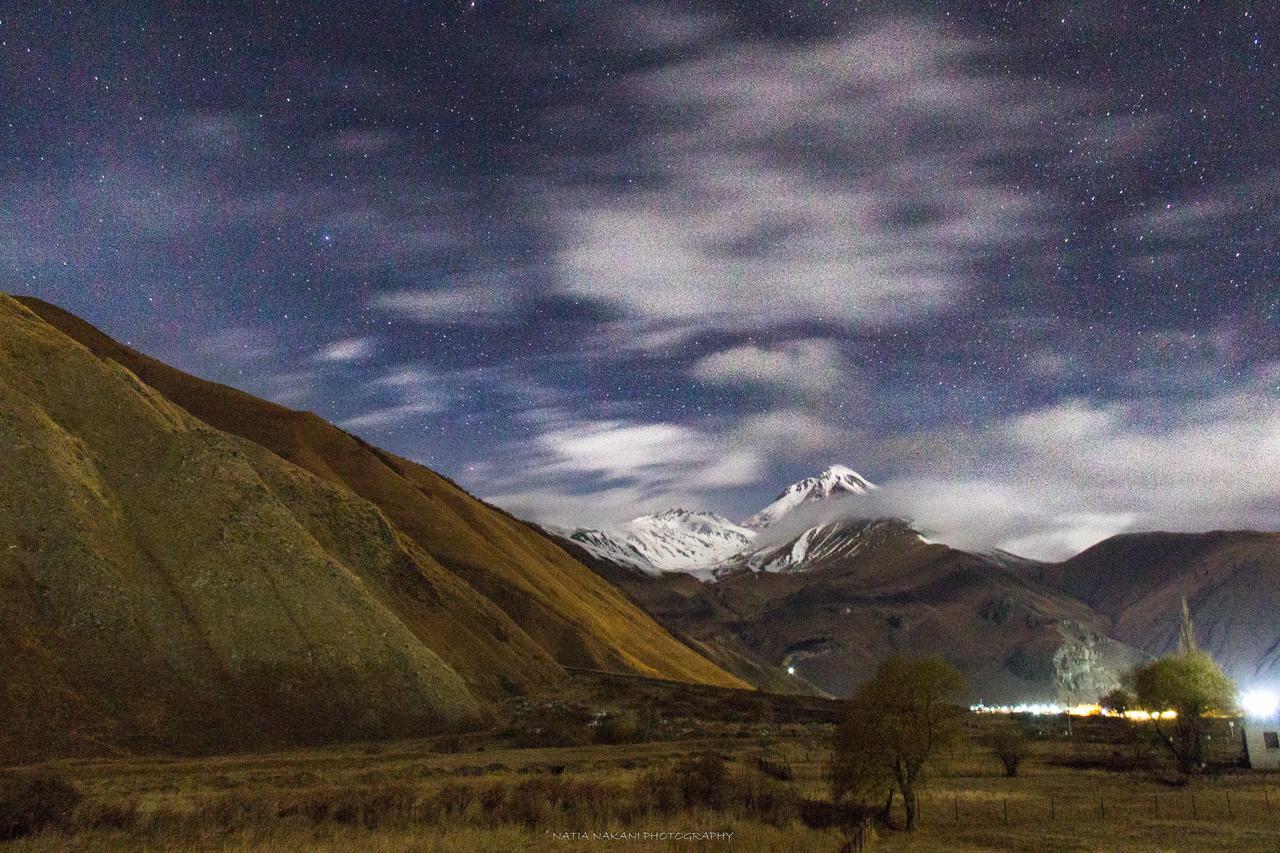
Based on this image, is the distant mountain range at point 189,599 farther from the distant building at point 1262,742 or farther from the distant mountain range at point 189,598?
the distant building at point 1262,742

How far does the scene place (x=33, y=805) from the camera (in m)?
24.3

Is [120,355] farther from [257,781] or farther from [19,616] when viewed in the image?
[257,781]

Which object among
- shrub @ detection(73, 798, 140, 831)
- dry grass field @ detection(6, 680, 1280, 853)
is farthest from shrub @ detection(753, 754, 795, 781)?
shrub @ detection(73, 798, 140, 831)

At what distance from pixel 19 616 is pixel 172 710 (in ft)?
35.2

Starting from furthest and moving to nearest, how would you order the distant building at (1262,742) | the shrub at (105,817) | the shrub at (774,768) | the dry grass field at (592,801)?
the distant building at (1262,742) → the shrub at (774,768) → the shrub at (105,817) → the dry grass field at (592,801)

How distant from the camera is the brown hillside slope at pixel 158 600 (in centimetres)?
5044

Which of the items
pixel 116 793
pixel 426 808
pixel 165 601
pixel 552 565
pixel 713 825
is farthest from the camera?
pixel 552 565

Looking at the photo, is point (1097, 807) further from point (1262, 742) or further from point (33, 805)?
point (33, 805)

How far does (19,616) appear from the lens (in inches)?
2024

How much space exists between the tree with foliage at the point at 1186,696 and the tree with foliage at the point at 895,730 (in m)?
Result: 32.1

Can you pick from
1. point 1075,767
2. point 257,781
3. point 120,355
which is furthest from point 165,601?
point 120,355

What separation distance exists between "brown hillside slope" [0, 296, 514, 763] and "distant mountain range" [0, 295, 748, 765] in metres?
0.13

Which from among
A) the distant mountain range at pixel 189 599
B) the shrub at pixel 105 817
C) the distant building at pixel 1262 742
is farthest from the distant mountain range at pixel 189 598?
the distant building at pixel 1262 742

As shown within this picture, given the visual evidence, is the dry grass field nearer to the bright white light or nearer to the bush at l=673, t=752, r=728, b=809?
the bush at l=673, t=752, r=728, b=809
